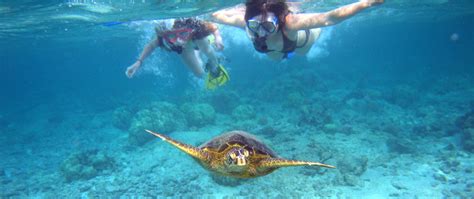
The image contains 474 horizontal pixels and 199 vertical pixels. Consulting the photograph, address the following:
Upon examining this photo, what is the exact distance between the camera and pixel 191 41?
9.70 meters

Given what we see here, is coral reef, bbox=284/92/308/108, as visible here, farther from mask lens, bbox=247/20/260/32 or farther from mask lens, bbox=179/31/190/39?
mask lens, bbox=247/20/260/32

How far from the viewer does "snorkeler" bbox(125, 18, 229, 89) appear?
8461 millimetres

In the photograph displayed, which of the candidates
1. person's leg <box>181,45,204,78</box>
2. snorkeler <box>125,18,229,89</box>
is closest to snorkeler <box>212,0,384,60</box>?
snorkeler <box>125,18,229,89</box>

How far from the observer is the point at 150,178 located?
34.4 feet

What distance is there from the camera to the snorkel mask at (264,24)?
6.01 metres

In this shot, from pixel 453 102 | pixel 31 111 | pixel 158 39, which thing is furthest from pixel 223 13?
pixel 31 111

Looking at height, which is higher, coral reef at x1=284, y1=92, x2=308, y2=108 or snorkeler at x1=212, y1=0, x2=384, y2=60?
snorkeler at x1=212, y1=0, x2=384, y2=60

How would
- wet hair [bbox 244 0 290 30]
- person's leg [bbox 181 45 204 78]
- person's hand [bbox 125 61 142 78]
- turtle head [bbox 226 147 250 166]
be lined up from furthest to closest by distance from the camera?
person's leg [bbox 181 45 204 78] → person's hand [bbox 125 61 142 78] → wet hair [bbox 244 0 290 30] → turtle head [bbox 226 147 250 166]

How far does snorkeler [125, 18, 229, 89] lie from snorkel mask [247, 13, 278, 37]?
9.19 feet

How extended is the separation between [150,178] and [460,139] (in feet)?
46.1

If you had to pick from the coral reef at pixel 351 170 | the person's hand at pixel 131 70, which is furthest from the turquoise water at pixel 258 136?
the person's hand at pixel 131 70

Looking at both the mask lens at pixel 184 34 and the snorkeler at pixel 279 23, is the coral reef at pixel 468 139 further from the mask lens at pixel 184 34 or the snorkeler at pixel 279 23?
the mask lens at pixel 184 34

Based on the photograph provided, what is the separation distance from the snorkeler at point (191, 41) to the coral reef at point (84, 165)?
20.4 ft

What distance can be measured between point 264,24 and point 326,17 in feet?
4.46
